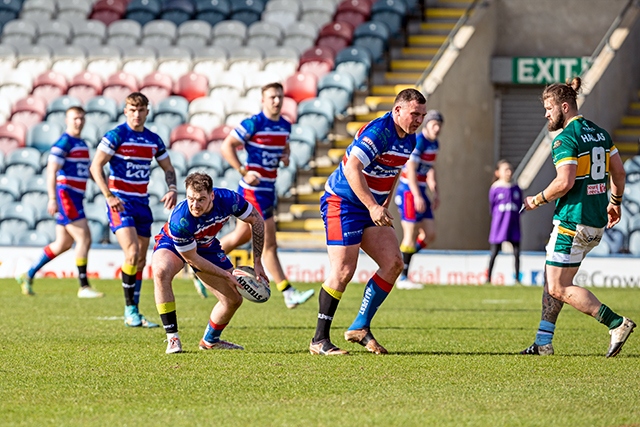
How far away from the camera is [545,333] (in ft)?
27.2

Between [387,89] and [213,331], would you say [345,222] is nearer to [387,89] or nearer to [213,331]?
[213,331]

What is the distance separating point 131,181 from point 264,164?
1872mm

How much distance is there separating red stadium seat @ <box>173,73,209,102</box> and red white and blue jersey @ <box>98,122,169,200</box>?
440 inches

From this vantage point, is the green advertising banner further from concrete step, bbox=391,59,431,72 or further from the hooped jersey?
the hooped jersey

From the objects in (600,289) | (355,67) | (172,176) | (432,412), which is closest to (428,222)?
(600,289)

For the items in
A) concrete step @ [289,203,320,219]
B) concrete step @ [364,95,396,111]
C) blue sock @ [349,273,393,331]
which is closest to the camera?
blue sock @ [349,273,393,331]

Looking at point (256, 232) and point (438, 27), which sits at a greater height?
point (438, 27)

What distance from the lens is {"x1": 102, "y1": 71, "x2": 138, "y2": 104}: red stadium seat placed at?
71.5ft

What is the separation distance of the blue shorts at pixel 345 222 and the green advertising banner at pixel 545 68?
15141mm

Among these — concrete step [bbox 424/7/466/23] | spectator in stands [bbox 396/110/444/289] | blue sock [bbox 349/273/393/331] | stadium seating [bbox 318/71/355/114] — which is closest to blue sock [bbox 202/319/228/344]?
blue sock [bbox 349/273/393/331]

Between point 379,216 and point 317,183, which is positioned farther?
point 317,183

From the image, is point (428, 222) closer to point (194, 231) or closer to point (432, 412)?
point (194, 231)

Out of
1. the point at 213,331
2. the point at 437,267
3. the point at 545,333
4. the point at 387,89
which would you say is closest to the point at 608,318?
the point at 545,333

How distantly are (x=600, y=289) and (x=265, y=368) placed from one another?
31.1 feet
